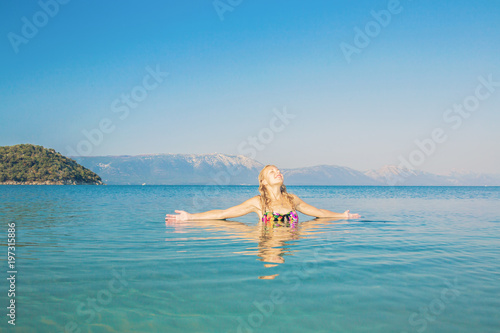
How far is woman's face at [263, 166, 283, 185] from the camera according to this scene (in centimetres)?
1015

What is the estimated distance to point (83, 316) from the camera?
11.3 feet

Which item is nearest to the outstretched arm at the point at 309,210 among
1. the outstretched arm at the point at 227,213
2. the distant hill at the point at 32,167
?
the outstretched arm at the point at 227,213

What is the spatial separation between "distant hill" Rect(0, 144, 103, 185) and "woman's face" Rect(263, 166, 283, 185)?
5758 inches

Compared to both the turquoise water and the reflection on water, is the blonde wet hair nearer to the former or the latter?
the reflection on water

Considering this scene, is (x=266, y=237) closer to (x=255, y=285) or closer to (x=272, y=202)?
(x=272, y=202)

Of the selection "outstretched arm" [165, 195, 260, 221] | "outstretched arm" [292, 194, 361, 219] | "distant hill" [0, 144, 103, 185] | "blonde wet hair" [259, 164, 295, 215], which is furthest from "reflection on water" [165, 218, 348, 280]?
"distant hill" [0, 144, 103, 185]

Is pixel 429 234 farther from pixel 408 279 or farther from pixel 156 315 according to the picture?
pixel 156 315

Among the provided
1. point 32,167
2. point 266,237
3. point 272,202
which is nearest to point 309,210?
point 272,202

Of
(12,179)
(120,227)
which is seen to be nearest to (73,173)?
(12,179)

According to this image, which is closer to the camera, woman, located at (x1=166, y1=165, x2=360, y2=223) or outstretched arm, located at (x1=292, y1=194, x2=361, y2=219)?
woman, located at (x1=166, y1=165, x2=360, y2=223)

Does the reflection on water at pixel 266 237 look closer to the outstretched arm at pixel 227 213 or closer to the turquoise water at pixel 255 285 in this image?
the turquoise water at pixel 255 285

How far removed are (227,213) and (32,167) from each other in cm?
15258

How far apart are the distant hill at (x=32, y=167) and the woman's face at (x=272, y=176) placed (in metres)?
146

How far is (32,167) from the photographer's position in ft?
447
